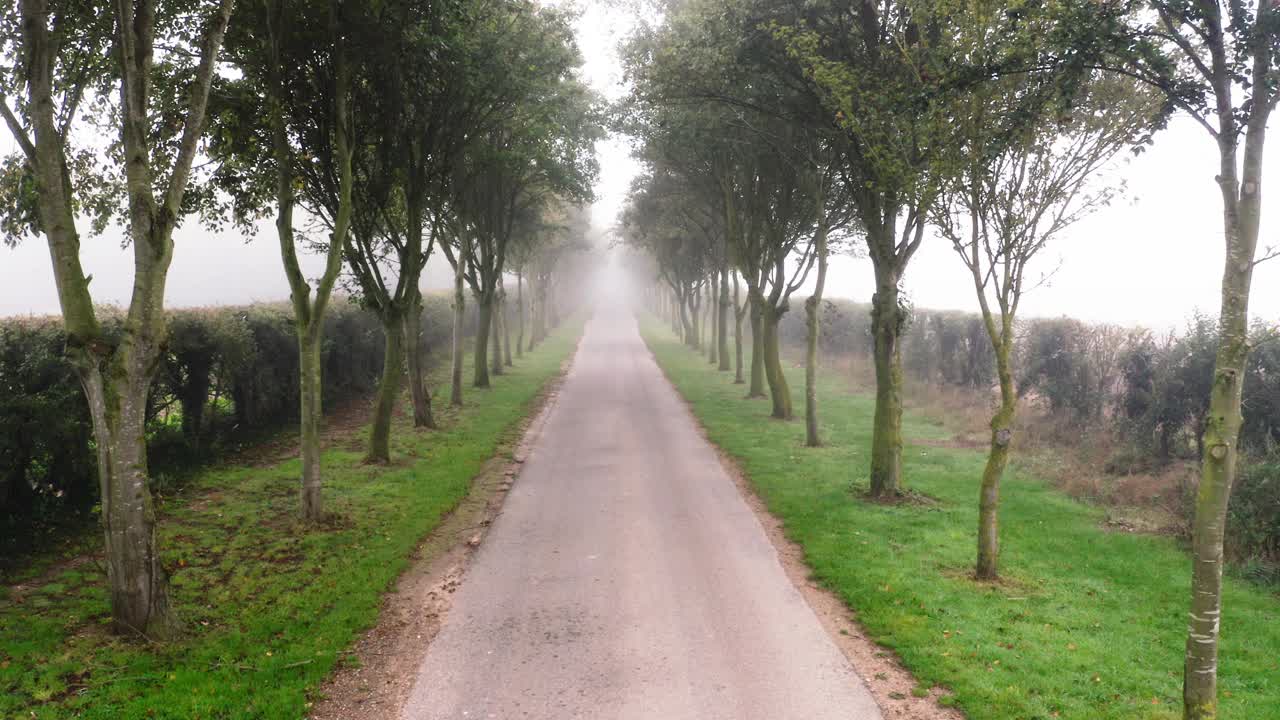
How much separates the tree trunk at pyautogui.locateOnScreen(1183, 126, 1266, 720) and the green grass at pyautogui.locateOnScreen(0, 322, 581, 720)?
749 cm

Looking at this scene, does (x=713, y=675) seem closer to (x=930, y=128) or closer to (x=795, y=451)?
(x=930, y=128)

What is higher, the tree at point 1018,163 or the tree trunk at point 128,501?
the tree at point 1018,163

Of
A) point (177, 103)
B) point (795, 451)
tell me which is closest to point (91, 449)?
point (177, 103)

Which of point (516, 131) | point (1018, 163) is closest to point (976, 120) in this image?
point (1018, 163)

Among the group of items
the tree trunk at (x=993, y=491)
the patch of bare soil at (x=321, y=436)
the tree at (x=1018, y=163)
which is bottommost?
the patch of bare soil at (x=321, y=436)

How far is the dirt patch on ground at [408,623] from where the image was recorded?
275 inches

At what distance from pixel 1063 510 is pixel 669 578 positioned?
795 centimetres

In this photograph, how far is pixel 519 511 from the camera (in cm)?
1336

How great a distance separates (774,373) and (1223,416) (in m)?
18.0

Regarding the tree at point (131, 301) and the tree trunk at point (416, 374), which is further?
the tree trunk at point (416, 374)

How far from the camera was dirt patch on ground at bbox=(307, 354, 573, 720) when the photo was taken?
7.00 meters

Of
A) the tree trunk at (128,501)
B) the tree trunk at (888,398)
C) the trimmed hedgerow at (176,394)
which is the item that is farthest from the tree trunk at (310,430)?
the tree trunk at (888,398)

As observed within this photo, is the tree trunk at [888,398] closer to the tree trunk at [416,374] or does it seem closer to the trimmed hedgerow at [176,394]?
the trimmed hedgerow at [176,394]

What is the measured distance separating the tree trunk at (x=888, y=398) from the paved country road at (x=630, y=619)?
2755 millimetres
